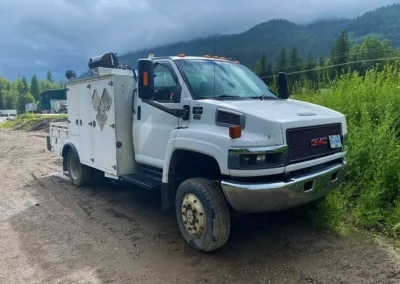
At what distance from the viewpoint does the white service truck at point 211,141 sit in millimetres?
3295

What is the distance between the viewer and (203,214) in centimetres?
368

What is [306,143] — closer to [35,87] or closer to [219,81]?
[219,81]

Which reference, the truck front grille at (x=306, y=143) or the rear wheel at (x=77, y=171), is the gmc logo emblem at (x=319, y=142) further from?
the rear wheel at (x=77, y=171)

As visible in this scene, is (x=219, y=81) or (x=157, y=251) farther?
(x=219, y=81)

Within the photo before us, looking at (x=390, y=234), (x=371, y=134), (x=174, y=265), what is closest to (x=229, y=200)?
(x=174, y=265)

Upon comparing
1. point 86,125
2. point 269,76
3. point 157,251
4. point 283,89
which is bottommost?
point 157,251

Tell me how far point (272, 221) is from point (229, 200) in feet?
5.28

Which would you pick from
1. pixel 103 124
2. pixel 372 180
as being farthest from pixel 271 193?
pixel 103 124

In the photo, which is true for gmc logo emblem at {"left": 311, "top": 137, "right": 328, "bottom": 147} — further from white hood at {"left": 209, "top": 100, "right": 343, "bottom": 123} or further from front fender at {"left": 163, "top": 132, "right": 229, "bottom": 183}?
front fender at {"left": 163, "top": 132, "right": 229, "bottom": 183}

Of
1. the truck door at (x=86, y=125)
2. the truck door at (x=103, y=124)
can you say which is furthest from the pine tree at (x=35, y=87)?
the truck door at (x=103, y=124)

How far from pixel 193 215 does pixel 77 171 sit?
162 inches

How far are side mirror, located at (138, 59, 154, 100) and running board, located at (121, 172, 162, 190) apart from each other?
4.25 feet

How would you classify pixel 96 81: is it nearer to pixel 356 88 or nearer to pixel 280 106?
pixel 280 106

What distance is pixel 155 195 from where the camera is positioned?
6.16 metres
